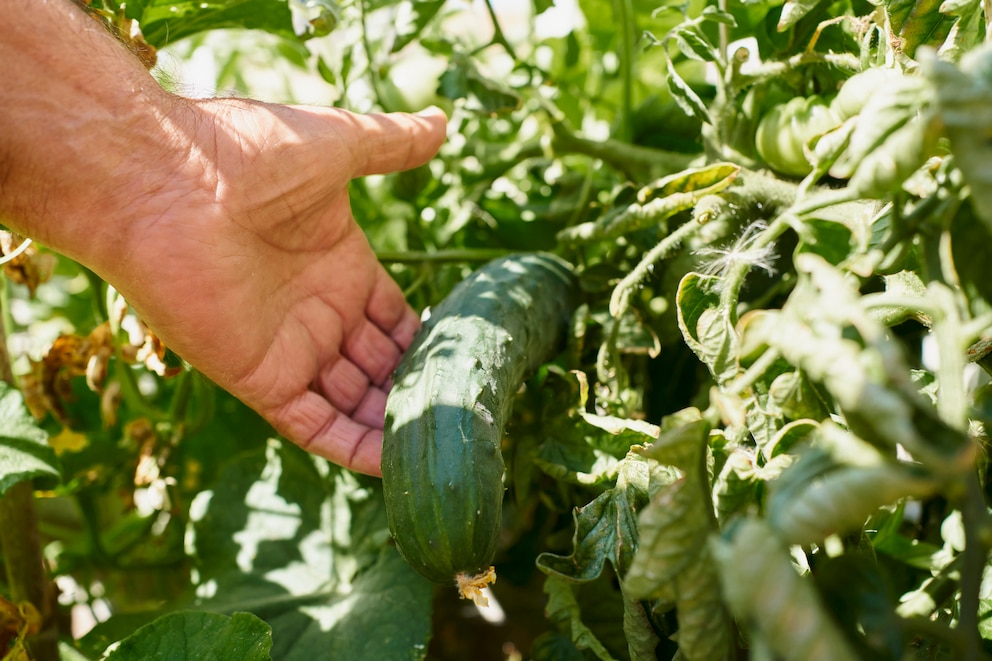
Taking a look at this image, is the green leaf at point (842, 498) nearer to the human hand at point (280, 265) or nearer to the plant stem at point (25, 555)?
the human hand at point (280, 265)

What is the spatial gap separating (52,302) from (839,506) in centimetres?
190

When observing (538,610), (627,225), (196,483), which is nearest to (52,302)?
(196,483)

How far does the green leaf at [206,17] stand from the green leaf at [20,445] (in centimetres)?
56

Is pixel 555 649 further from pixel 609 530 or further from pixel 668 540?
pixel 668 540

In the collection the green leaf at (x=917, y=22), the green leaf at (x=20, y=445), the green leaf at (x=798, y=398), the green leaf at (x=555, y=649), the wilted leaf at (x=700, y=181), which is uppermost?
the green leaf at (x=917, y=22)

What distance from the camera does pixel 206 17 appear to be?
1198mm

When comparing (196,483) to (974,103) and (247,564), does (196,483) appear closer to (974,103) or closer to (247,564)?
(247,564)

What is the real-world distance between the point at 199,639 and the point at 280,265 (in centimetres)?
52

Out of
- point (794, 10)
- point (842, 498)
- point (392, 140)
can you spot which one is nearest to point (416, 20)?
point (392, 140)

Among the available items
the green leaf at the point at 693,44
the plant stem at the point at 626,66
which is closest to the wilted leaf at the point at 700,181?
the green leaf at the point at 693,44

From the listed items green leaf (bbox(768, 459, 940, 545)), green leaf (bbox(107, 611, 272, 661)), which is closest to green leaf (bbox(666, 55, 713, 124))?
green leaf (bbox(768, 459, 940, 545))

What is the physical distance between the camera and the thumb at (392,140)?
1.13 m

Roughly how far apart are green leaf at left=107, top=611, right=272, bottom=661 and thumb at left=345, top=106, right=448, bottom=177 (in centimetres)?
62

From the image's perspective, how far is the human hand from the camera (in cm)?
103
